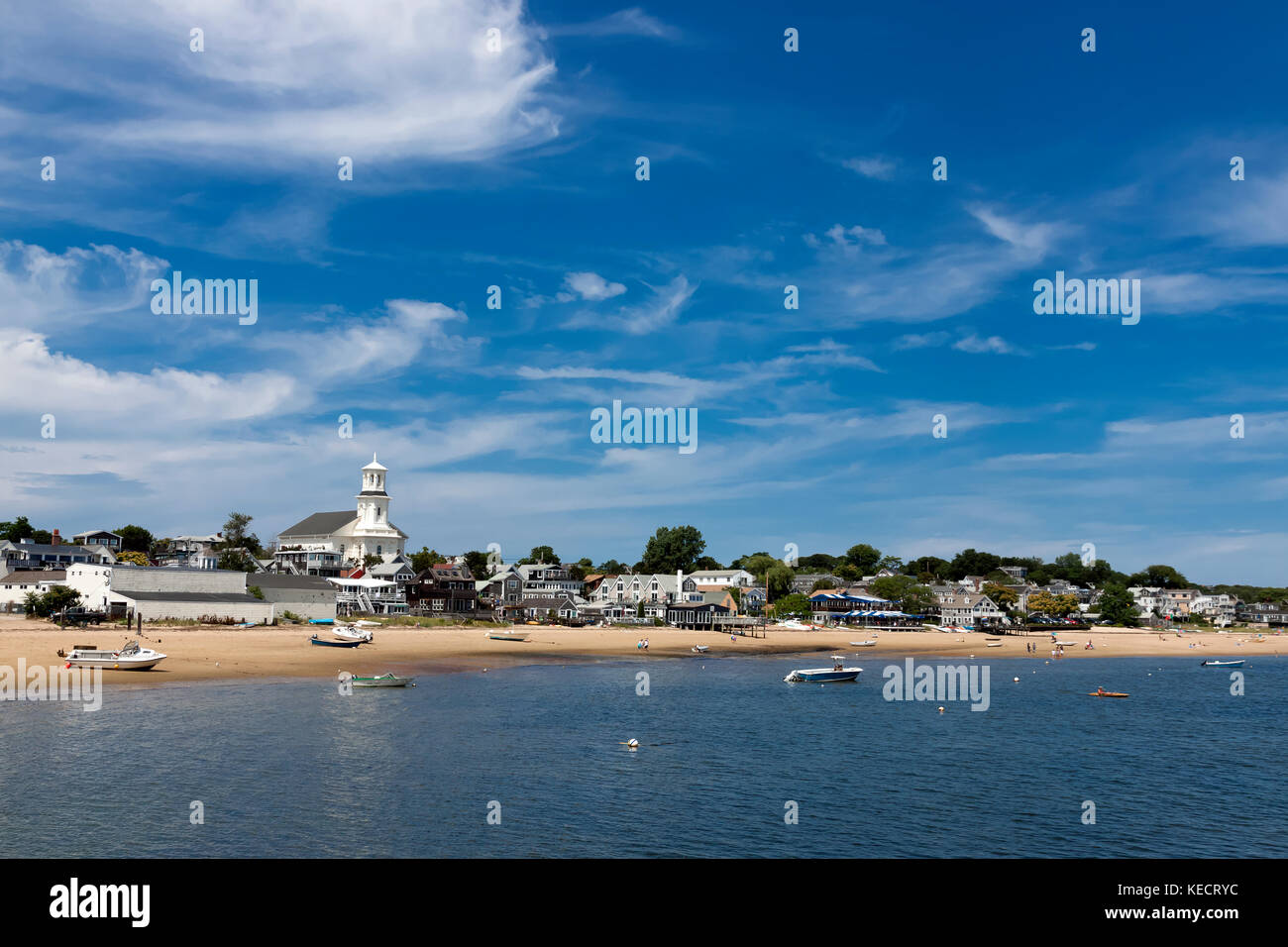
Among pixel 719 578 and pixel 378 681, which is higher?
pixel 378 681

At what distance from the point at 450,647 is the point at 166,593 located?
3154cm

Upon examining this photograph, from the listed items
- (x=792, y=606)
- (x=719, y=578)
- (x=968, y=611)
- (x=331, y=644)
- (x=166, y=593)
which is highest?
(x=166, y=593)

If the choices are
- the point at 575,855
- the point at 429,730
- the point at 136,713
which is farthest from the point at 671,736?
the point at 136,713

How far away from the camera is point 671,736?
47562mm

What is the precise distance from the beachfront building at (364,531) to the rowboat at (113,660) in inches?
4419

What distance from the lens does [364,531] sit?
182250 millimetres

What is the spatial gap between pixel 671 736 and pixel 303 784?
2016 centimetres

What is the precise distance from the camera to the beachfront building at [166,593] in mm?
92438

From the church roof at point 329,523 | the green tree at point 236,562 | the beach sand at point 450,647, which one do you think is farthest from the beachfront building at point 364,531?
the beach sand at point 450,647

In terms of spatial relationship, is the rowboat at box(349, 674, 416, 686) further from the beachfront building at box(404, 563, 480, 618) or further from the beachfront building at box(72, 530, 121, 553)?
the beachfront building at box(72, 530, 121, 553)

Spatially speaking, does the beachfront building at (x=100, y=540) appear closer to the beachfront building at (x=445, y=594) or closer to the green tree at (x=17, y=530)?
the green tree at (x=17, y=530)

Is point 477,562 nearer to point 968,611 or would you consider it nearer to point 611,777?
point 968,611

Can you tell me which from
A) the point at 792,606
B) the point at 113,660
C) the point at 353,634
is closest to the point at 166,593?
the point at 353,634
